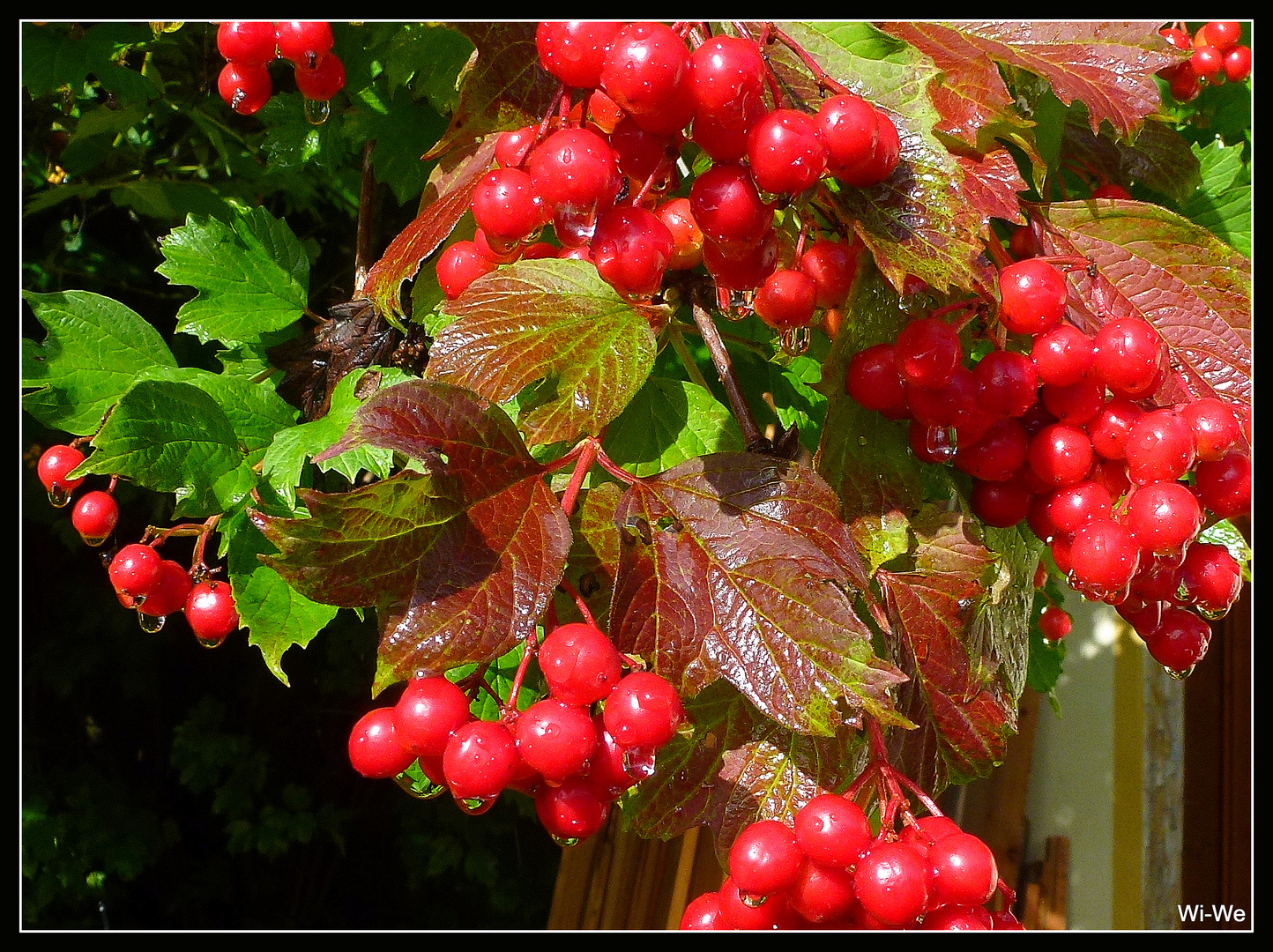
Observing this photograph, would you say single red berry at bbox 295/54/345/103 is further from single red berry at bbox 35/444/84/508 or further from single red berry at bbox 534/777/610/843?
single red berry at bbox 534/777/610/843

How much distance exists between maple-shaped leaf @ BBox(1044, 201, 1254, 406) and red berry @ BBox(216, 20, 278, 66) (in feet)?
1.79

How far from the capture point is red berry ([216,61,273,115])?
0.74 metres

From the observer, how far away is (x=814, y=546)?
0.52 m

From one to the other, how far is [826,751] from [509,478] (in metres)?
0.24

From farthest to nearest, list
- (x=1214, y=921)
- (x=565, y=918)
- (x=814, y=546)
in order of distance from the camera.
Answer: (x=565, y=918), (x=1214, y=921), (x=814, y=546)

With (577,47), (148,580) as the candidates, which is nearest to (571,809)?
(577,47)

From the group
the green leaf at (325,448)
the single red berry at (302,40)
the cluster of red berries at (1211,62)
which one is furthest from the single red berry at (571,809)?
the cluster of red berries at (1211,62)

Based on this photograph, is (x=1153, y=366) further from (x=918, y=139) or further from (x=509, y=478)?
(x=509, y=478)

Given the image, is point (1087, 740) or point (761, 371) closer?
point (761, 371)

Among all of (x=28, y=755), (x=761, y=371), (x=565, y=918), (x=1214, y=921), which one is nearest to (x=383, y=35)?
(x=761, y=371)

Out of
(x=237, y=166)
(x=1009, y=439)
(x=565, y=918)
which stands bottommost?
(x=565, y=918)

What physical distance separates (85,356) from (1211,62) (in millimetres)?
1078

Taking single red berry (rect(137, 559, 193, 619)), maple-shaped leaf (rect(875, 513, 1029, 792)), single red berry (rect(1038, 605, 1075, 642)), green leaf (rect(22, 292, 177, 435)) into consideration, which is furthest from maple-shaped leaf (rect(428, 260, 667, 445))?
single red berry (rect(1038, 605, 1075, 642))

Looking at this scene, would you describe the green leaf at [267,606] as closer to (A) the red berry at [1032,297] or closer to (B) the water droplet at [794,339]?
(B) the water droplet at [794,339]
